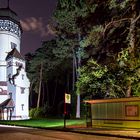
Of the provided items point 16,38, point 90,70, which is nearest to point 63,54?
point 16,38

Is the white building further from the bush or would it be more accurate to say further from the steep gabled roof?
the bush

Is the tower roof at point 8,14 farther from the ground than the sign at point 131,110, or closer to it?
farther from the ground

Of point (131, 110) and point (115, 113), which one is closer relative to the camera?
point (131, 110)

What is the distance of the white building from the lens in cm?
6881

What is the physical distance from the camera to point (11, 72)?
70.1 meters

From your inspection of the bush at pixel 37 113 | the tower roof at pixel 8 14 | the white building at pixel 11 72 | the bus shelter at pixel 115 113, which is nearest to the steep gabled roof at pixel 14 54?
the white building at pixel 11 72

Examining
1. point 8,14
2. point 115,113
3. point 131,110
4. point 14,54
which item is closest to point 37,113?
point 14,54

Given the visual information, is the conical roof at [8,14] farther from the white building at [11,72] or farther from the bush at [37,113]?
the bush at [37,113]

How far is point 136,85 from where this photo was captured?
30641 millimetres

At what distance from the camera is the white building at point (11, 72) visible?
226 ft

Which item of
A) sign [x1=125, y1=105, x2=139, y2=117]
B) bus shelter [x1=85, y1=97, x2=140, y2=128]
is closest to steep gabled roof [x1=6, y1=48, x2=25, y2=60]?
bus shelter [x1=85, y1=97, x2=140, y2=128]

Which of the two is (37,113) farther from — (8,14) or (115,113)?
(115,113)

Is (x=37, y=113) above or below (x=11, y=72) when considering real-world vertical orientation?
below

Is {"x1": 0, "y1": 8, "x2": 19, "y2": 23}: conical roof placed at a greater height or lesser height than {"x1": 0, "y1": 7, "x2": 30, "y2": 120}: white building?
greater
